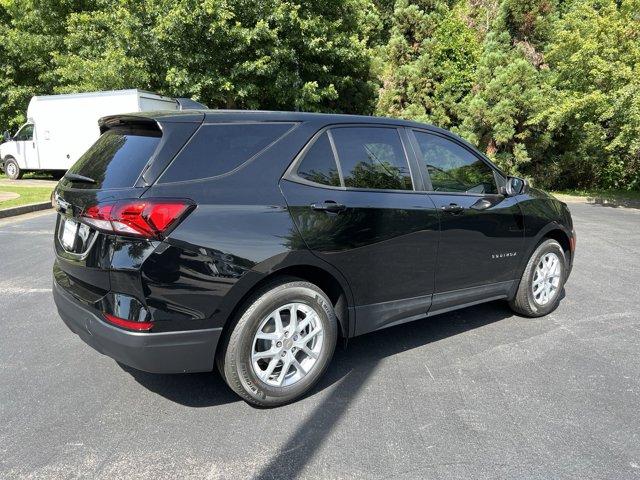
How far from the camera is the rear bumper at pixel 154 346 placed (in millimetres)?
2689

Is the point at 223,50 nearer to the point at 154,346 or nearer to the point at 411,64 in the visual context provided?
the point at 411,64

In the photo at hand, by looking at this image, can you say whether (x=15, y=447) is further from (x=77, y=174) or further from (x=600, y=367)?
(x=600, y=367)

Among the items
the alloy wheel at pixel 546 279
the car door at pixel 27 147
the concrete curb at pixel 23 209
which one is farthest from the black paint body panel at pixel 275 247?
the car door at pixel 27 147

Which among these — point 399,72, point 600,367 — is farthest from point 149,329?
point 399,72

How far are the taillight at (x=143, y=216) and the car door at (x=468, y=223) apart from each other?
194 cm

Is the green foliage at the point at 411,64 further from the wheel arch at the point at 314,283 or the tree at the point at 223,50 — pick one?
the wheel arch at the point at 314,283

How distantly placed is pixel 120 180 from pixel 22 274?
13.1 feet

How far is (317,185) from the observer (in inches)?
126

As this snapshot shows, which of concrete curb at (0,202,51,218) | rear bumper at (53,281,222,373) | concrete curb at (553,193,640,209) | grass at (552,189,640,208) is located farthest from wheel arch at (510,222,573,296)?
grass at (552,189,640,208)

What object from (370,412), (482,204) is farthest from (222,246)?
(482,204)

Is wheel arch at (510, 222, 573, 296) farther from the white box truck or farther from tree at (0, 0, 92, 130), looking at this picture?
tree at (0, 0, 92, 130)

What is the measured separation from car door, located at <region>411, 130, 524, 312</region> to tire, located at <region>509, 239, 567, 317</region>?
22cm

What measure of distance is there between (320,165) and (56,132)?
17.2 metres

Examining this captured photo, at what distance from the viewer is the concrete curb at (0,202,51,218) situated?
10298mm
